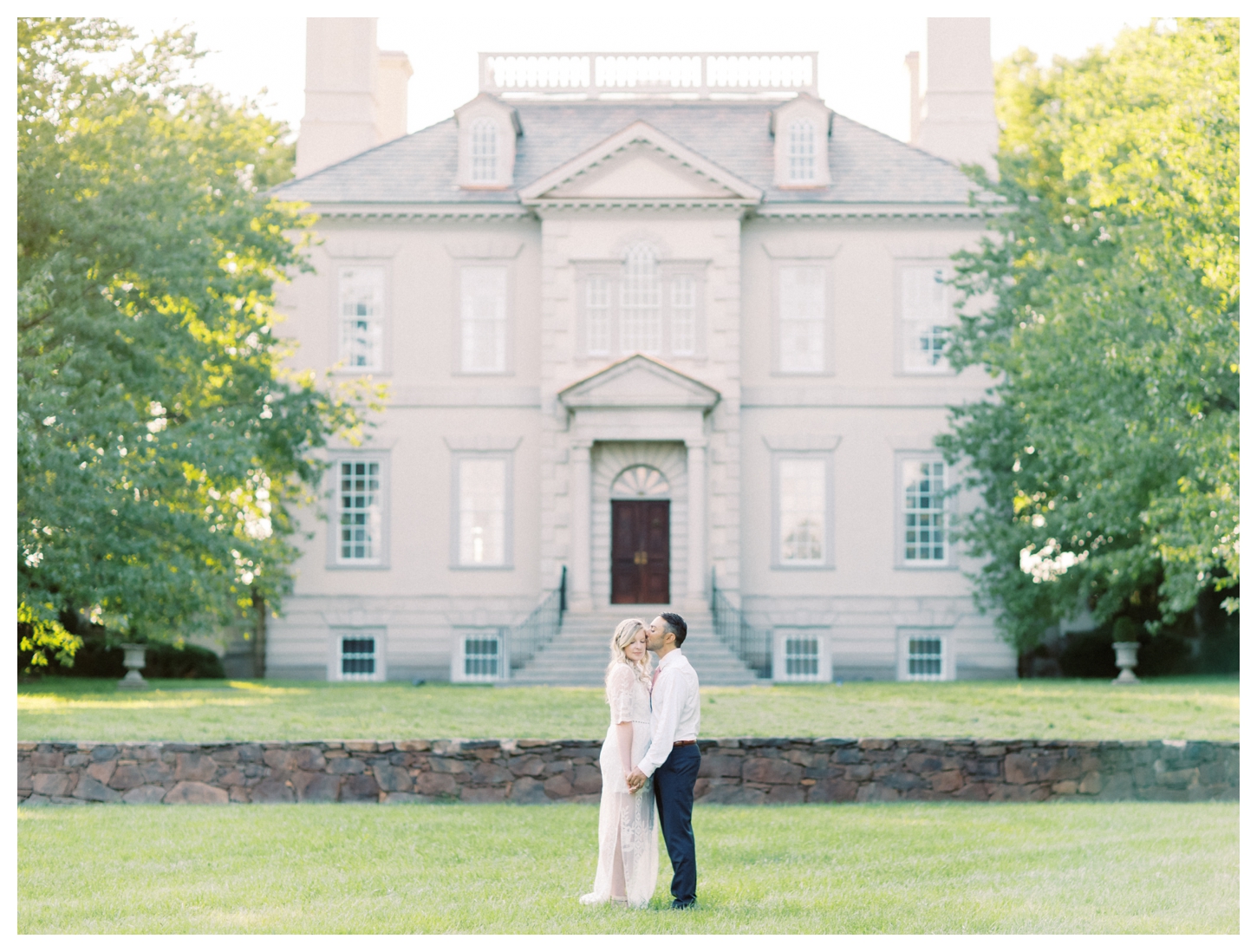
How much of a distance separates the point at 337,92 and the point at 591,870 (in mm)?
24178

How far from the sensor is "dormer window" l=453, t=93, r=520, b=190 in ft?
95.3

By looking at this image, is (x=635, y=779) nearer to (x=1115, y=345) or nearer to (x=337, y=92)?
(x=1115, y=345)

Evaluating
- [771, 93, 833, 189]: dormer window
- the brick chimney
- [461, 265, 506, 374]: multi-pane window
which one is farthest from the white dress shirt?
the brick chimney

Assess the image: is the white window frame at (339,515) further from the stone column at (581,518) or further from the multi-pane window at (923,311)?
the multi-pane window at (923,311)

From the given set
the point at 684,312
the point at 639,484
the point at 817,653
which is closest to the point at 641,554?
the point at 639,484

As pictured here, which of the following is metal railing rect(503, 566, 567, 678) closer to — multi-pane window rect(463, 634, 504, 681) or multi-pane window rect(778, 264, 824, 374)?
multi-pane window rect(463, 634, 504, 681)

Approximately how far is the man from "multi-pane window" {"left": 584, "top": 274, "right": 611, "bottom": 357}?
19.0 metres

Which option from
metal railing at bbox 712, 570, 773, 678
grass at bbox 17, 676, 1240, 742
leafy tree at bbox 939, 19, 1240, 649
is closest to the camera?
grass at bbox 17, 676, 1240, 742

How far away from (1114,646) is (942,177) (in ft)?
30.9

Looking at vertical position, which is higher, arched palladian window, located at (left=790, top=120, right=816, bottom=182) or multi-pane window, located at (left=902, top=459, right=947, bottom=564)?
arched palladian window, located at (left=790, top=120, right=816, bottom=182)

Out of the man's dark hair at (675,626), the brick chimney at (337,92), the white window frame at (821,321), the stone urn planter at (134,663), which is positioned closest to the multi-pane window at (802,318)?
the white window frame at (821,321)

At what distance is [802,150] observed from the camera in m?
29.2

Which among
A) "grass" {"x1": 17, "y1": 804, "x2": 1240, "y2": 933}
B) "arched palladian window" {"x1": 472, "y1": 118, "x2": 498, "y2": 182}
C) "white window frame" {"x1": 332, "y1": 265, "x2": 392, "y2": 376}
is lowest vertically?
"grass" {"x1": 17, "y1": 804, "x2": 1240, "y2": 933}

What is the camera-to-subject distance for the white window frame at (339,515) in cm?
2827
